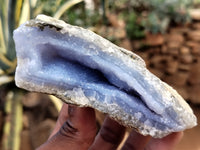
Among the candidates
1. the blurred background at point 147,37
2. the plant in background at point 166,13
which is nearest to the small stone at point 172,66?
the blurred background at point 147,37

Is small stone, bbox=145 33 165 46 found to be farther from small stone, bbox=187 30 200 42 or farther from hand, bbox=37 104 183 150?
hand, bbox=37 104 183 150

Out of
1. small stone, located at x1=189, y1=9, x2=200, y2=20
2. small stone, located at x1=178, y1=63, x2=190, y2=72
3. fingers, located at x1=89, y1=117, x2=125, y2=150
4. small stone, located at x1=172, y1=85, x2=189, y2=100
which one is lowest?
fingers, located at x1=89, y1=117, x2=125, y2=150

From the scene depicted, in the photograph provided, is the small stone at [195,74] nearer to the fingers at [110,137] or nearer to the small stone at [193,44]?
the small stone at [193,44]

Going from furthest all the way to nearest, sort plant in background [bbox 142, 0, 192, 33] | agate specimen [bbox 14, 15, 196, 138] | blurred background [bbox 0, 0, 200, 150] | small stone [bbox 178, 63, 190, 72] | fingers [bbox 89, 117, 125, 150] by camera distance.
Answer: small stone [bbox 178, 63, 190, 72]
plant in background [bbox 142, 0, 192, 33]
blurred background [bbox 0, 0, 200, 150]
fingers [bbox 89, 117, 125, 150]
agate specimen [bbox 14, 15, 196, 138]

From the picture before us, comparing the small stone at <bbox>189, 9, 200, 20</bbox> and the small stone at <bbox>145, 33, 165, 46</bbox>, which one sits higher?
the small stone at <bbox>189, 9, 200, 20</bbox>

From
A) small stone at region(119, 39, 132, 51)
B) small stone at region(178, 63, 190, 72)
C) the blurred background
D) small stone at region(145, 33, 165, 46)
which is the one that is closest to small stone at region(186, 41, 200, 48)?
the blurred background

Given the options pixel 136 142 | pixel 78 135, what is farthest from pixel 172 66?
pixel 78 135
